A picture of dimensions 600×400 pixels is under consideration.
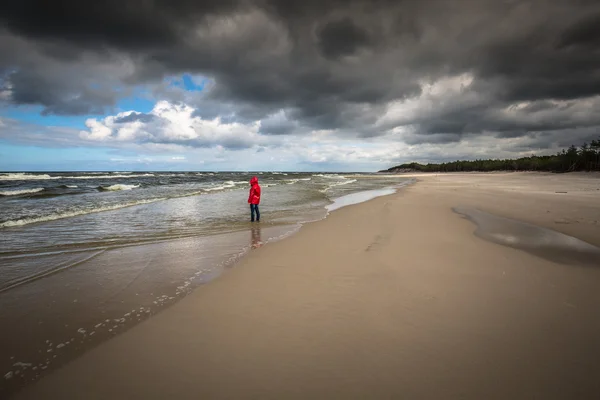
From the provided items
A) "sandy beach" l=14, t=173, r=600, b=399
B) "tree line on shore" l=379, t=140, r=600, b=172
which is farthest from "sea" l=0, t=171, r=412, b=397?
"tree line on shore" l=379, t=140, r=600, b=172

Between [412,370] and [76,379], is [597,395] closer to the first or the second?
[412,370]

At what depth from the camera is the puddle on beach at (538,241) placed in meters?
5.98

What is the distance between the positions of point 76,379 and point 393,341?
3.29 metres

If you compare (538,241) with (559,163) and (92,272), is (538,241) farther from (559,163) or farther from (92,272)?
(559,163)

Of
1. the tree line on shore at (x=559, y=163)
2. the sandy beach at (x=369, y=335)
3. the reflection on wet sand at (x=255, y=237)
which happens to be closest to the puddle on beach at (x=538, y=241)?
the sandy beach at (x=369, y=335)

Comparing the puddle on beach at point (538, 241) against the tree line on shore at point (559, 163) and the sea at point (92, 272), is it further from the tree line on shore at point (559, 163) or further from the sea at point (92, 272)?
the tree line on shore at point (559, 163)

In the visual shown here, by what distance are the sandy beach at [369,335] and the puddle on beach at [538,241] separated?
0.09 m

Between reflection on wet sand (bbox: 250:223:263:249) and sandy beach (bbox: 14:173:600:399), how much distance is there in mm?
1624

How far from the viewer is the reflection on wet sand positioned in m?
7.95

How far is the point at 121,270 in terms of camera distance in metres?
5.86

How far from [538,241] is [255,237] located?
8.05 metres

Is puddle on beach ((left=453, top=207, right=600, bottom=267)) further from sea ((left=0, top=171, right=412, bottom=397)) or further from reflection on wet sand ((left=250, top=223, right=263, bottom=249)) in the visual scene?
reflection on wet sand ((left=250, top=223, right=263, bottom=249))

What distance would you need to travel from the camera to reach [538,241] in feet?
24.1

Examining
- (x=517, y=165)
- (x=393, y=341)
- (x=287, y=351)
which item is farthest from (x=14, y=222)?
(x=517, y=165)
